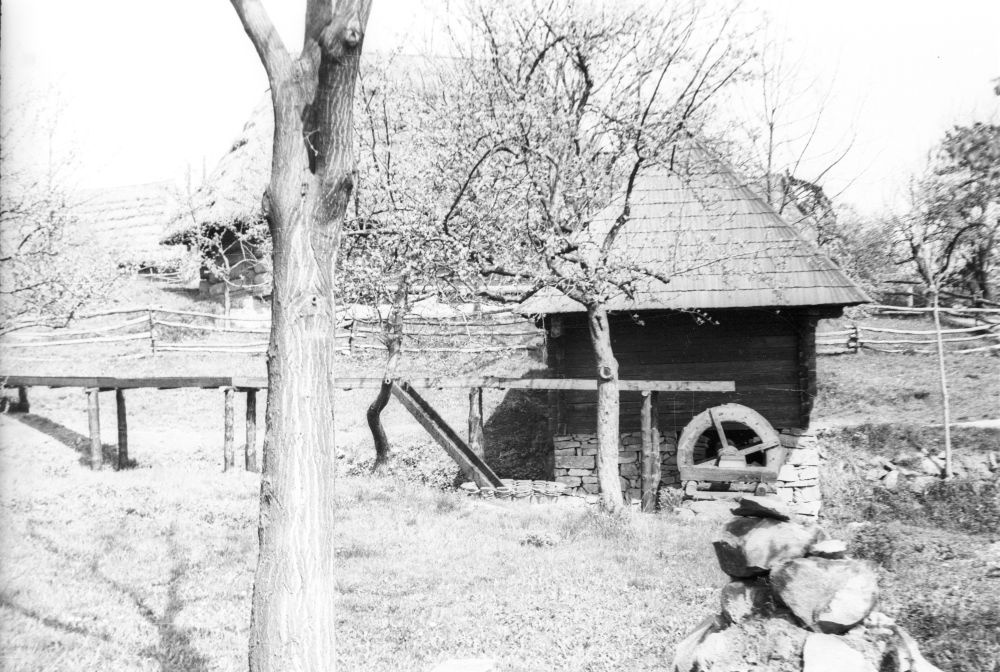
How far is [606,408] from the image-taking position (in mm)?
9938

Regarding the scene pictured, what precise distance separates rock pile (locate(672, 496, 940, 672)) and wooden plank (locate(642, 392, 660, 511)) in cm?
587

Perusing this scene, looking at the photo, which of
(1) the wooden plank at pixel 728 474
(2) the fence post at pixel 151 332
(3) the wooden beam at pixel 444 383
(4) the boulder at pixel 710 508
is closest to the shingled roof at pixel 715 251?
(3) the wooden beam at pixel 444 383

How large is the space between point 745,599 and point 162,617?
4038 mm

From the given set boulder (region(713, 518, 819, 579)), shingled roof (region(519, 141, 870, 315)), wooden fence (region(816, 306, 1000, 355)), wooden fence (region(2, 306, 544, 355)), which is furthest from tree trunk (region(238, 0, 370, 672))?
wooden fence (region(816, 306, 1000, 355))

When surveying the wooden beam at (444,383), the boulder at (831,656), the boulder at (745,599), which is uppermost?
the wooden beam at (444,383)

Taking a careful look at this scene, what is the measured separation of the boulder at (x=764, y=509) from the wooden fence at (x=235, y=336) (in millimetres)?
13397

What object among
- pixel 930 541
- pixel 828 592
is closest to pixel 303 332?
pixel 828 592

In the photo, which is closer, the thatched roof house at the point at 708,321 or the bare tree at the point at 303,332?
the bare tree at the point at 303,332

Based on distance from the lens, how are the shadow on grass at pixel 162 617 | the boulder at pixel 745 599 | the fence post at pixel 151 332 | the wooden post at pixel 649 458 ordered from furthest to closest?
the fence post at pixel 151 332 → the wooden post at pixel 649 458 → the boulder at pixel 745 599 → the shadow on grass at pixel 162 617

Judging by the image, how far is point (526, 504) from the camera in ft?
33.4

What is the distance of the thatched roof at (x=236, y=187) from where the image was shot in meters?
20.7

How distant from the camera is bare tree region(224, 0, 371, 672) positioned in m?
3.61

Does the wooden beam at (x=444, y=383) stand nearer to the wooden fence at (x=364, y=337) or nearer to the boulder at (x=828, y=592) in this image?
the boulder at (x=828, y=592)

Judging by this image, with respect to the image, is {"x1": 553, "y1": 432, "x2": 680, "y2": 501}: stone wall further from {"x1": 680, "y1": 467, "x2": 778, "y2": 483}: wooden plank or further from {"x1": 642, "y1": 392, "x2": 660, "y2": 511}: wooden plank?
{"x1": 642, "y1": 392, "x2": 660, "y2": 511}: wooden plank
